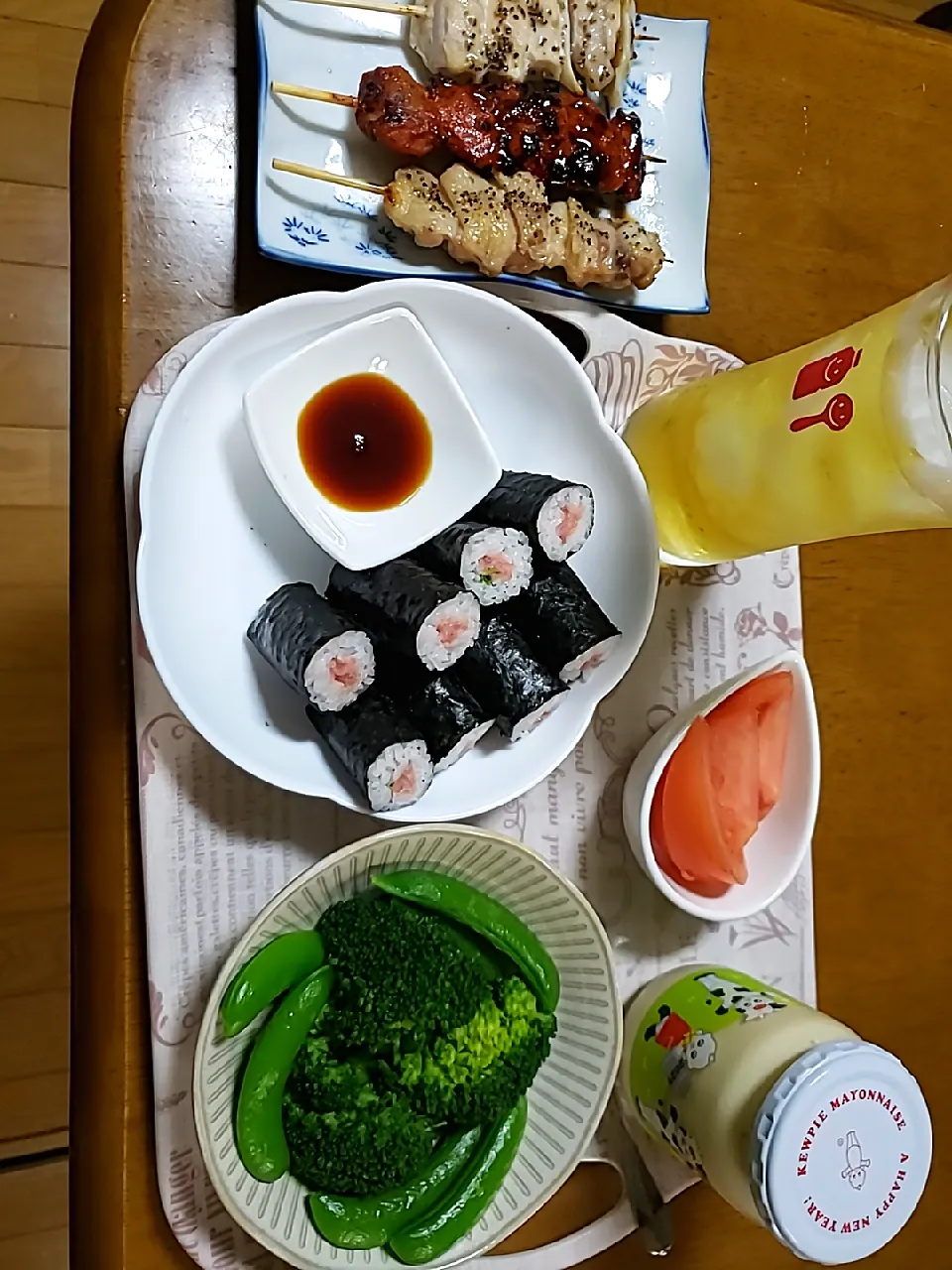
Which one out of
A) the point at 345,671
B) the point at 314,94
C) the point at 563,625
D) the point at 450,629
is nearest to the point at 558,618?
the point at 563,625

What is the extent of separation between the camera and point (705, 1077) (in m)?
1.19

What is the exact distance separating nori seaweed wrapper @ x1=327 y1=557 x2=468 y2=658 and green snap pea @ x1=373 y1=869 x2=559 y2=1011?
22cm

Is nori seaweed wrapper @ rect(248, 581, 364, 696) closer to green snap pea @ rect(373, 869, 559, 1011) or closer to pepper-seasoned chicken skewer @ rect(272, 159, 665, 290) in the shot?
green snap pea @ rect(373, 869, 559, 1011)

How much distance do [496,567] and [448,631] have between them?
92 mm

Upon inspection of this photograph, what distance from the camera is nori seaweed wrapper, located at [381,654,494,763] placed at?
114 cm

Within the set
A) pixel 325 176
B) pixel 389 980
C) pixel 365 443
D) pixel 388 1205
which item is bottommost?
pixel 388 1205

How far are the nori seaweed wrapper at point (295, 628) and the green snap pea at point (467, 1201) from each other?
0.49 metres

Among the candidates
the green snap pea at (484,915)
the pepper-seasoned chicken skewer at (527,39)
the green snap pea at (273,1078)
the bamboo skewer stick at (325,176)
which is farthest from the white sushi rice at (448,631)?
the pepper-seasoned chicken skewer at (527,39)

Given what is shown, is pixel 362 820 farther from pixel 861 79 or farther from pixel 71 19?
pixel 71 19

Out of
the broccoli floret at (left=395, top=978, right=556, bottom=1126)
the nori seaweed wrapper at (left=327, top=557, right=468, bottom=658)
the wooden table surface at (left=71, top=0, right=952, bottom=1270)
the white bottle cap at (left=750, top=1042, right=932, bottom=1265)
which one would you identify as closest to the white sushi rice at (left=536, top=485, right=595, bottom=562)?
the nori seaweed wrapper at (left=327, top=557, right=468, bottom=658)

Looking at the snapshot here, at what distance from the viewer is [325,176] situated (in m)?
1.14

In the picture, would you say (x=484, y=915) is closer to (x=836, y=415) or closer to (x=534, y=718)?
(x=534, y=718)

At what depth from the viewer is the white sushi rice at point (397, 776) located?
43.0 inches

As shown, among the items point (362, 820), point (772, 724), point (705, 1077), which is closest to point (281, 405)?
point (362, 820)
